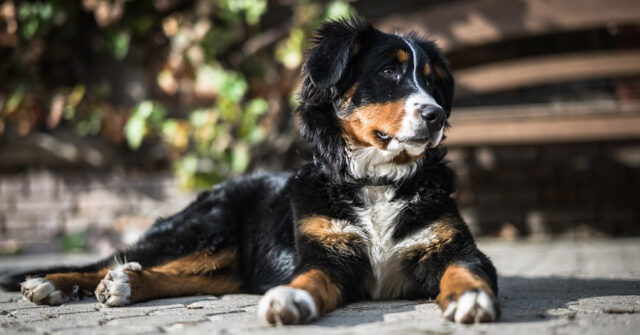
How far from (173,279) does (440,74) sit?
2.08 m

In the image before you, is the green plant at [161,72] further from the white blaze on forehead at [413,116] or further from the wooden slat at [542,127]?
the white blaze on forehead at [413,116]

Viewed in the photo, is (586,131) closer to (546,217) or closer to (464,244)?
(546,217)

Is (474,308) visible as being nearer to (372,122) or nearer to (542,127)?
(372,122)

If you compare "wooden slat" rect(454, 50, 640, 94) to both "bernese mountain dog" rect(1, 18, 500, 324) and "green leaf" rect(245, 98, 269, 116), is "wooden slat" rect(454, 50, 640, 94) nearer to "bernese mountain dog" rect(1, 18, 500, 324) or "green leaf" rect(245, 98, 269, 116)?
"green leaf" rect(245, 98, 269, 116)

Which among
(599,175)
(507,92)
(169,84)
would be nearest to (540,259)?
(599,175)

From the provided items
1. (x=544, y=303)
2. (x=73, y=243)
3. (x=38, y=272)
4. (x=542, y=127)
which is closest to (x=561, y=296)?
(x=544, y=303)

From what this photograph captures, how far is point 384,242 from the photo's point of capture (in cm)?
306

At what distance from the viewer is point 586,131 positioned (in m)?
6.70

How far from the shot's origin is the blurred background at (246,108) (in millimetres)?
6859

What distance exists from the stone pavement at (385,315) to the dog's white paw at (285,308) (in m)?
0.04

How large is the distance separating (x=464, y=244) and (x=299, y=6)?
197 inches

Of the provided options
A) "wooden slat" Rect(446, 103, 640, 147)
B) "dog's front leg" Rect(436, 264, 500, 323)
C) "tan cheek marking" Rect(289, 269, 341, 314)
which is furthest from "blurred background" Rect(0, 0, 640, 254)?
"dog's front leg" Rect(436, 264, 500, 323)

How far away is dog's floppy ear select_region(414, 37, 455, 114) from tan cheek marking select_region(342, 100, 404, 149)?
0.64 meters

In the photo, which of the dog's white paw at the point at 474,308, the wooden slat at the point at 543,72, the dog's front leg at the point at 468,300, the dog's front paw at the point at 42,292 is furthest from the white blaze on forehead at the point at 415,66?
the wooden slat at the point at 543,72
